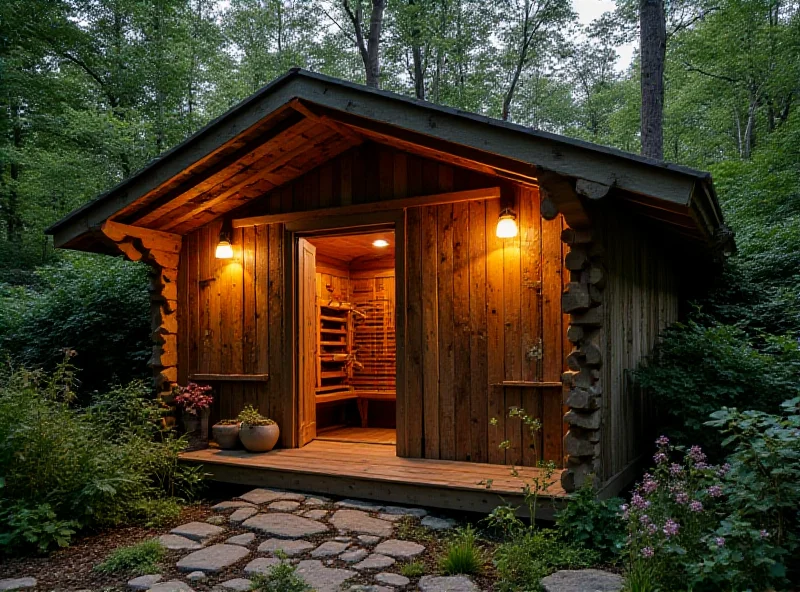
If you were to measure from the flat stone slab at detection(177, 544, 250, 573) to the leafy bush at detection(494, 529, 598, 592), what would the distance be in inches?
64.1

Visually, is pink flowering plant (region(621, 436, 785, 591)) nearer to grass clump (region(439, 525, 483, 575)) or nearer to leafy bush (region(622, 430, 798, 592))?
leafy bush (region(622, 430, 798, 592))

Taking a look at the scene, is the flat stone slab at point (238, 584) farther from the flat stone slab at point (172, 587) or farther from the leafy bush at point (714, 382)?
the leafy bush at point (714, 382)

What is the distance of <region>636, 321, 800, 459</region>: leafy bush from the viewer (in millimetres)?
4383

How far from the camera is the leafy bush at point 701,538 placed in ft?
7.95

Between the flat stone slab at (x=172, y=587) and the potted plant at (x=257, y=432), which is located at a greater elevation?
the potted plant at (x=257, y=432)

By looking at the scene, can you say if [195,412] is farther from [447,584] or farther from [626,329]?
[626,329]

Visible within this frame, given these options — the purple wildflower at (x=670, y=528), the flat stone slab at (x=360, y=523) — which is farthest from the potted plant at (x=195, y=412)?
the purple wildflower at (x=670, y=528)

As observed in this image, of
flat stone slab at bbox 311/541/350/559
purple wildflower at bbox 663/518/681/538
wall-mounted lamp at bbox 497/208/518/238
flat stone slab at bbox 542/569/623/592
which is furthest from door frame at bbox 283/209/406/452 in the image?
purple wildflower at bbox 663/518/681/538

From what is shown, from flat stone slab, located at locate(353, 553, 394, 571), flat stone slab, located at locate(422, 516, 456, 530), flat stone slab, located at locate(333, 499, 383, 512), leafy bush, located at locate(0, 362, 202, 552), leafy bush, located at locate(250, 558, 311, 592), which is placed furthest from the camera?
flat stone slab, located at locate(333, 499, 383, 512)

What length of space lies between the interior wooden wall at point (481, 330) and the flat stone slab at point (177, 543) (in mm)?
1982

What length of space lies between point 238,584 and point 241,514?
48.5 inches

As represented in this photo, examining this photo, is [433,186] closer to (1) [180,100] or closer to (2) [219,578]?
(2) [219,578]

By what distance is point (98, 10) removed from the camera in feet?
44.0

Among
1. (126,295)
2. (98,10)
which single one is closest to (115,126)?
(98,10)
